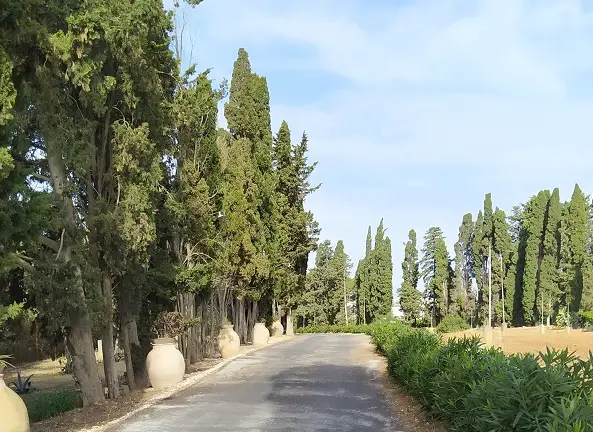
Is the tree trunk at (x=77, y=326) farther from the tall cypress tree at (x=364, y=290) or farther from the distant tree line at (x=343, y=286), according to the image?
the tall cypress tree at (x=364, y=290)

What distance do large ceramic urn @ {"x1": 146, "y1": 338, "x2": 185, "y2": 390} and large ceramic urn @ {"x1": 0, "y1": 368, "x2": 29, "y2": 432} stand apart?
5.62m

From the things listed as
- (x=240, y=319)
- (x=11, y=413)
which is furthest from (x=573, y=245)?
(x=11, y=413)

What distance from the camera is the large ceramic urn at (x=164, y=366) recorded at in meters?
13.4

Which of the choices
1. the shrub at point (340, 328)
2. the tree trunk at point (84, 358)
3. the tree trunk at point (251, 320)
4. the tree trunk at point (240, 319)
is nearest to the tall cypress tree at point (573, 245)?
the shrub at point (340, 328)

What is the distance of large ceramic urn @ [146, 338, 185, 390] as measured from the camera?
13398 mm

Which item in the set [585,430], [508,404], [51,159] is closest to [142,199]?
[51,159]

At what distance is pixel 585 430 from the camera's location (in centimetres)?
402

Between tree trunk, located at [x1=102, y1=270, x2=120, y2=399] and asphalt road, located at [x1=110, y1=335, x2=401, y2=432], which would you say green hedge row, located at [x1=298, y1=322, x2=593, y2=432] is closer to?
asphalt road, located at [x1=110, y1=335, x2=401, y2=432]

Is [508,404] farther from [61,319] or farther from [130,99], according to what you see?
[130,99]

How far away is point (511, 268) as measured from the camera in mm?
58656

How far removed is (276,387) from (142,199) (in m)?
4.82

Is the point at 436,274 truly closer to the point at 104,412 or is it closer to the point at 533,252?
the point at 533,252

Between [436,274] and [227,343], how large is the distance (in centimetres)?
4663

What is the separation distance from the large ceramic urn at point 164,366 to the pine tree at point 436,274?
170 ft
